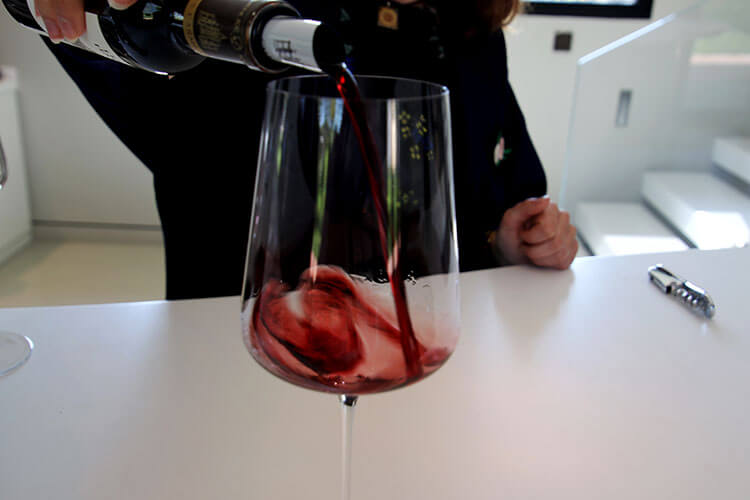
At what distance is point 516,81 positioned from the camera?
3.09 meters

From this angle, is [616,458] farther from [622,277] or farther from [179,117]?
[179,117]

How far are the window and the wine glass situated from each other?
2899 millimetres

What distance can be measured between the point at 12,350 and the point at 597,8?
10.2 feet

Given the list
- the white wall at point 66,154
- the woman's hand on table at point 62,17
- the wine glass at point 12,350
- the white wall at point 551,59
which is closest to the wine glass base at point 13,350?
the wine glass at point 12,350

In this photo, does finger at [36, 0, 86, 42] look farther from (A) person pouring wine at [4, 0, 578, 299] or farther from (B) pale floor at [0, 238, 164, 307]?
(B) pale floor at [0, 238, 164, 307]

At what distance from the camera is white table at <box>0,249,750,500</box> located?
46 centimetres

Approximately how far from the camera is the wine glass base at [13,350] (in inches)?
22.2

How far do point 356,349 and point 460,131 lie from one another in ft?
2.53

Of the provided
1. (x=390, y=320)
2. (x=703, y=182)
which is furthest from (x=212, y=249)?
(x=703, y=182)

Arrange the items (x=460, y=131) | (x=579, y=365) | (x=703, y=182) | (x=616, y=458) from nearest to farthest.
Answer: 1. (x=616, y=458)
2. (x=579, y=365)
3. (x=460, y=131)
4. (x=703, y=182)

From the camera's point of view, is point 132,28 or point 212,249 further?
point 212,249

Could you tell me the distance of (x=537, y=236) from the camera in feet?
2.67

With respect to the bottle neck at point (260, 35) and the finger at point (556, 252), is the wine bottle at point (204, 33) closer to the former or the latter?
the bottle neck at point (260, 35)

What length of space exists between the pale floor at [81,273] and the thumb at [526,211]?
71.1 inches
